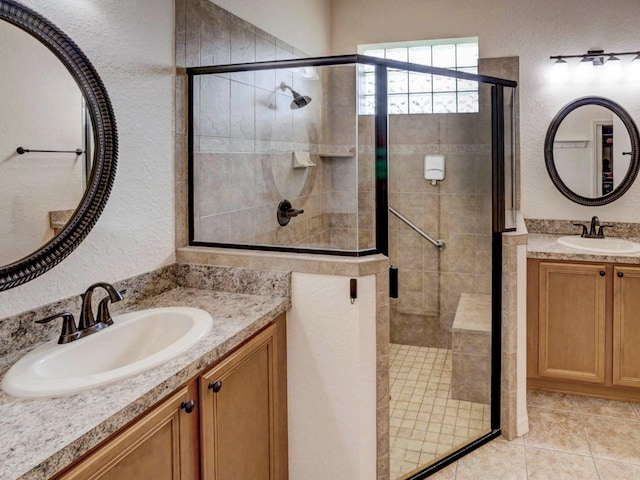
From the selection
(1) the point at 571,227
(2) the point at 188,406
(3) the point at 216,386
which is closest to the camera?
(2) the point at 188,406

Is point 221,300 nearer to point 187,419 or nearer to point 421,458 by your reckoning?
point 187,419

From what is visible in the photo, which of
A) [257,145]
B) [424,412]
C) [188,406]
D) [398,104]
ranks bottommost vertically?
[424,412]

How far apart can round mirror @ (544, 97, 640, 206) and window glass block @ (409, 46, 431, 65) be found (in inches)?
40.7

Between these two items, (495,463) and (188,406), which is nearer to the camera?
(188,406)

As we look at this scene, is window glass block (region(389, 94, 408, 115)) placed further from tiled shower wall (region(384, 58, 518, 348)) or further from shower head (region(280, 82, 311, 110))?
shower head (region(280, 82, 311, 110))

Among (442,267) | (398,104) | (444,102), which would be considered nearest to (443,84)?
(444,102)

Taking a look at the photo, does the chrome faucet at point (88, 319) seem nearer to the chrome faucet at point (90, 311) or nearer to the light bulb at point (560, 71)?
the chrome faucet at point (90, 311)

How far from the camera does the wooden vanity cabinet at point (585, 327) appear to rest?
9.05ft

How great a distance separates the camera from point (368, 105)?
195 centimetres

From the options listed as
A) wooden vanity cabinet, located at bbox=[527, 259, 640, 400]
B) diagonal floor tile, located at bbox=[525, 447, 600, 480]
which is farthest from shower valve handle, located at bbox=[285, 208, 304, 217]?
diagonal floor tile, located at bbox=[525, 447, 600, 480]

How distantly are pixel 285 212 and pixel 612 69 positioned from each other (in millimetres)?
2462

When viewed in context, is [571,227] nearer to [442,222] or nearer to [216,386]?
[442,222]

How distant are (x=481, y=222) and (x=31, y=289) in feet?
6.40

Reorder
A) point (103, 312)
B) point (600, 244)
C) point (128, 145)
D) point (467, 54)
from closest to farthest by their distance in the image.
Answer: point (103, 312)
point (128, 145)
point (600, 244)
point (467, 54)
